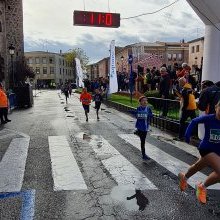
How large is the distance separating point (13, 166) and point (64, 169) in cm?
120

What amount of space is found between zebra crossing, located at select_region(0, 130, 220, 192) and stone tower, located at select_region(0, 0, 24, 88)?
83.8 ft

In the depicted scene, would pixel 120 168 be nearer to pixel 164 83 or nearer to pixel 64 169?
pixel 64 169

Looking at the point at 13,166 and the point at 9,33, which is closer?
the point at 13,166

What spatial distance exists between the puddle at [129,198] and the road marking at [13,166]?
1692 mm

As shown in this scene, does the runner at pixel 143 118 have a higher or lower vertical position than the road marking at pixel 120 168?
higher

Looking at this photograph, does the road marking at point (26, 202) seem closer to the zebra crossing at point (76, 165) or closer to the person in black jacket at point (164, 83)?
the zebra crossing at point (76, 165)

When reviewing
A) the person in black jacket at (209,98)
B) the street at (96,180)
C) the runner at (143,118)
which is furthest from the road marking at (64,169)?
the person in black jacket at (209,98)

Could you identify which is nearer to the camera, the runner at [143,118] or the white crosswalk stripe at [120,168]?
the white crosswalk stripe at [120,168]

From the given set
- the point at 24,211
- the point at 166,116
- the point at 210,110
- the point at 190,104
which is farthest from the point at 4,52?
the point at 24,211

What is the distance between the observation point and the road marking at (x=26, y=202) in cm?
491

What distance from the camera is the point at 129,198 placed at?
5.66 metres

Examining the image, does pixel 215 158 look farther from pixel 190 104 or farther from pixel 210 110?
pixel 190 104

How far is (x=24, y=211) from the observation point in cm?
507

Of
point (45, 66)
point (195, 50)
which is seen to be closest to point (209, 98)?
point (195, 50)
